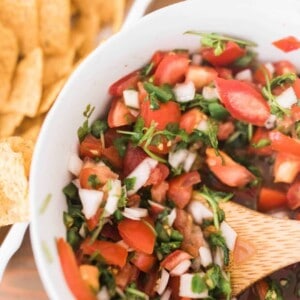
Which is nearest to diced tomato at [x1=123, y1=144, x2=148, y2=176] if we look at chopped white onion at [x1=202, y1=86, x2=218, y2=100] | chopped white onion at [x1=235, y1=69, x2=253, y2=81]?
chopped white onion at [x1=202, y1=86, x2=218, y2=100]

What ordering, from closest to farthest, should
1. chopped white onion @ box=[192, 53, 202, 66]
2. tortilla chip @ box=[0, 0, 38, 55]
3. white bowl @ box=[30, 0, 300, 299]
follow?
1. white bowl @ box=[30, 0, 300, 299]
2. chopped white onion @ box=[192, 53, 202, 66]
3. tortilla chip @ box=[0, 0, 38, 55]

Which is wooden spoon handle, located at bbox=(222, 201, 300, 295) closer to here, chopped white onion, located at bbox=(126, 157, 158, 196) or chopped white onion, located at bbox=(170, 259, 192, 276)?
chopped white onion, located at bbox=(170, 259, 192, 276)

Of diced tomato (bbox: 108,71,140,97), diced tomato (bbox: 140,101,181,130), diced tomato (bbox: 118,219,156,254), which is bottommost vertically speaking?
diced tomato (bbox: 118,219,156,254)

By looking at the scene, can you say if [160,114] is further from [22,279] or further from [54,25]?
[22,279]

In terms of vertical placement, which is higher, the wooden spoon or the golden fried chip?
the golden fried chip

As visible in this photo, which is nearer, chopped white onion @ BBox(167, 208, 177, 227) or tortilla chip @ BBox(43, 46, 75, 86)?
chopped white onion @ BBox(167, 208, 177, 227)

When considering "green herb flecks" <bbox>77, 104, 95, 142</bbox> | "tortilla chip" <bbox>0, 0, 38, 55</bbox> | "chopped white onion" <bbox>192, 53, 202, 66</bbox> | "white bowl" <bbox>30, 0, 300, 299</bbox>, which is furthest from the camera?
"tortilla chip" <bbox>0, 0, 38, 55</bbox>

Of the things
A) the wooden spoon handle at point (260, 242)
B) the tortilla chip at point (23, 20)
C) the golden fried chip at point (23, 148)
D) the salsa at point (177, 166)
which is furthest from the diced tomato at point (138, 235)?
the tortilla chip at point (23, 20)

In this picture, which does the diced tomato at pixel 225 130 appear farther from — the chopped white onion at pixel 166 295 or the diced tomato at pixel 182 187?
the chopped white onion at pixel 166 295
